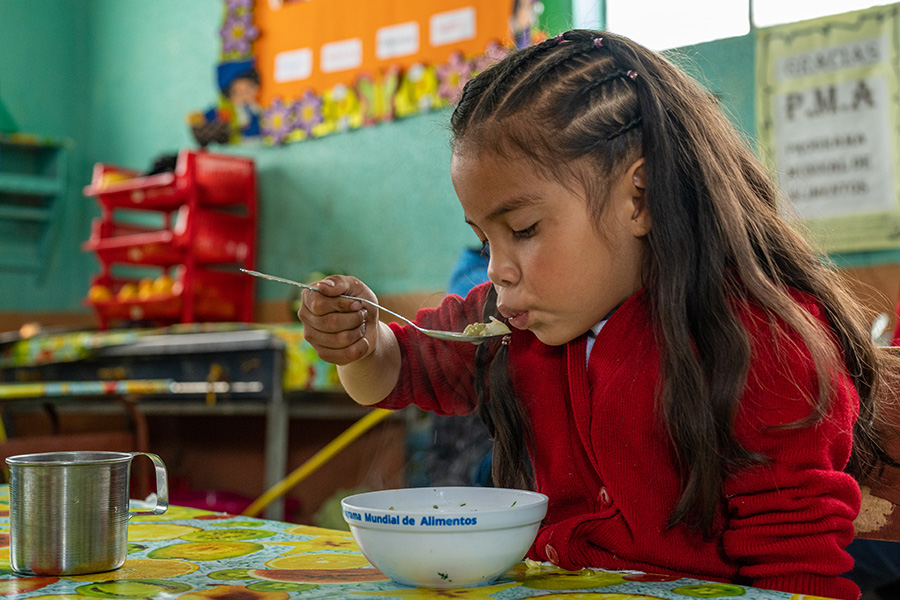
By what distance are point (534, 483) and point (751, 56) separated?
177cm

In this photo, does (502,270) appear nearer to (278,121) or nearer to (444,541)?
(444,541)

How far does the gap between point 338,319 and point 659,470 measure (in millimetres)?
335

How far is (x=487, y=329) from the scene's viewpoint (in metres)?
0.90

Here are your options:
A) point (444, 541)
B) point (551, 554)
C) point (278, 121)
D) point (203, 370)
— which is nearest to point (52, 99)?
point (278, 121)

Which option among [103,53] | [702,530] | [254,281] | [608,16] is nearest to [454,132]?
[702,530]

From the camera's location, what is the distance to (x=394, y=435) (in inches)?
112

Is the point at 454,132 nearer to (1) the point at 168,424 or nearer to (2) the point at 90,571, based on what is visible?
(2) the point at 90,571

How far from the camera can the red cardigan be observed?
0.64m

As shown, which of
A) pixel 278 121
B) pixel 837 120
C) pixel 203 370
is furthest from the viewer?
pixel 278 121

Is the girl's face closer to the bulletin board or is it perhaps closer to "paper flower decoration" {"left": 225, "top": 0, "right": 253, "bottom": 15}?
the bulletin board

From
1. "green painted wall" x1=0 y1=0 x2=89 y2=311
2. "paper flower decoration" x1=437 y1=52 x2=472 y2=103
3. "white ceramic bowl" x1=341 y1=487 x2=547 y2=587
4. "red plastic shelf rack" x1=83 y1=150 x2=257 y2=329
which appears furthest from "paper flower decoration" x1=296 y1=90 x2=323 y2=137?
"white ceramic bowl" x1=341 y1=487 x2=547 y2=587

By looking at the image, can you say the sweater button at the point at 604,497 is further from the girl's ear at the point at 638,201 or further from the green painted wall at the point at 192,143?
the green painted wall at the point at 192,143

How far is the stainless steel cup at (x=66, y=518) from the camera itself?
0.59m

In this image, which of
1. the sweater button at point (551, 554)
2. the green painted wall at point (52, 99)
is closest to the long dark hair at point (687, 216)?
the sweater button at point (551, 554)
